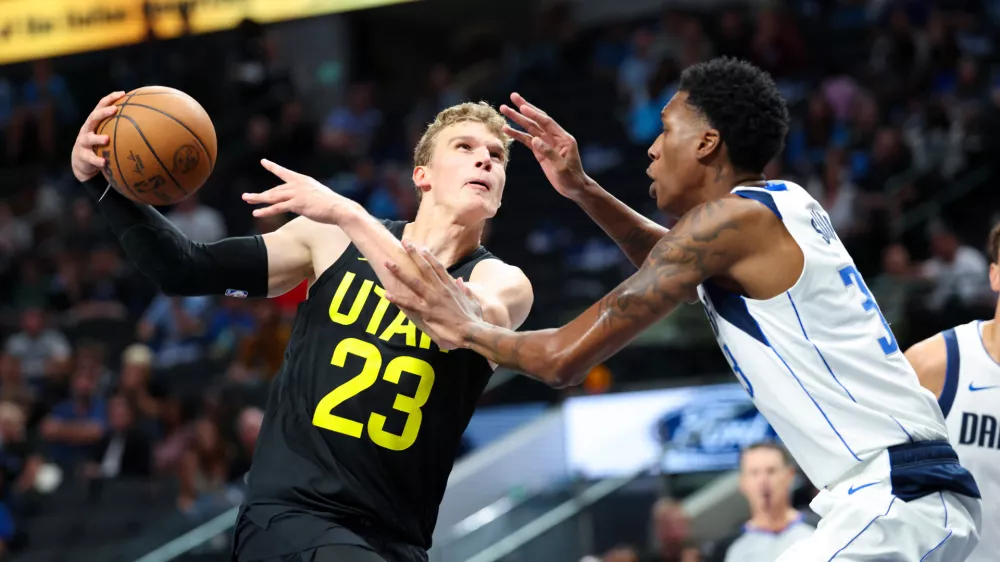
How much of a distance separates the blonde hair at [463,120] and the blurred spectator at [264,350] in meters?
7.32

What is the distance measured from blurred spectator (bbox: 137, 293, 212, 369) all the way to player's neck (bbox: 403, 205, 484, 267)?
8.99m

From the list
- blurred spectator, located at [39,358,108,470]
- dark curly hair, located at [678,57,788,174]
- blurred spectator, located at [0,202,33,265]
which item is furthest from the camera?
blurred spectator, located at [0,202,33,265]

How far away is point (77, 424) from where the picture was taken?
1249 centimetres

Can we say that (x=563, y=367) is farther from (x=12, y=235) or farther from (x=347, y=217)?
(x=12, y=235)

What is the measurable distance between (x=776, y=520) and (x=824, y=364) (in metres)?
3.82

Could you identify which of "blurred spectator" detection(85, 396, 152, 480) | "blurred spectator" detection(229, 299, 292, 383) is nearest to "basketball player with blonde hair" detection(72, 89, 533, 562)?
"blurred spectator" detection(229, 299, 292, 383)

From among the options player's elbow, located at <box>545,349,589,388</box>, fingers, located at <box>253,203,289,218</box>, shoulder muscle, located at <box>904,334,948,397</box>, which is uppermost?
fingers, located at <box>253,203,289,218</box>

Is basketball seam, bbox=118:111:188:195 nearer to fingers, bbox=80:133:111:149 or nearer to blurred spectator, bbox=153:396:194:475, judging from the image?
fingers, bbox=80:133:111:149

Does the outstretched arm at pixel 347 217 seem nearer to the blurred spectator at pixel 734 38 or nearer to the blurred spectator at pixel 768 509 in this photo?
the blurred spectator at pixel 768 509

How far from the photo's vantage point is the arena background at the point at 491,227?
9.69m

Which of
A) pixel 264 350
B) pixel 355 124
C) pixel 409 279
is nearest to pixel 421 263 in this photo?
pixel 409 279

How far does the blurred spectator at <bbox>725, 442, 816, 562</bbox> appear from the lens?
7.08 m

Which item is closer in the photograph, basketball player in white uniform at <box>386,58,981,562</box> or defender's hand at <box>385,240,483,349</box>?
basketball player in white uniform at <box>386,58,981,562</box>

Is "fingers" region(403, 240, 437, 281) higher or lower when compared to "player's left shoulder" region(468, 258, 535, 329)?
higher
